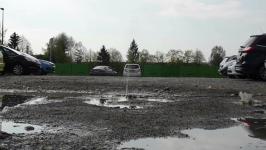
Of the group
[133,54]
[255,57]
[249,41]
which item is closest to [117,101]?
[255,57]

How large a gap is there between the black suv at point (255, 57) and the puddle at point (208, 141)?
12477 millimetres

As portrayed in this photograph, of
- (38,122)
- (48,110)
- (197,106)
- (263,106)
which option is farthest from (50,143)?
(263,106)

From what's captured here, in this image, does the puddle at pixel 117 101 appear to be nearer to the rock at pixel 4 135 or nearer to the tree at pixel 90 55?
the rock at pixel 4 135

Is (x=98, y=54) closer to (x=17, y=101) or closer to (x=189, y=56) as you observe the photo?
(x=189, y=56)

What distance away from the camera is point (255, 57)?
62.1ft

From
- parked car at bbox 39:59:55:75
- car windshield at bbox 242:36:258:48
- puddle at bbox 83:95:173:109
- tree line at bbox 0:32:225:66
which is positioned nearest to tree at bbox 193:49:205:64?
tree line at bbox 0:32:225:66

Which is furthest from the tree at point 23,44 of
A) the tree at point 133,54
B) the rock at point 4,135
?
the rock at point 4,135

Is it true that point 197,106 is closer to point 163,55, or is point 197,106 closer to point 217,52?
point 163,55

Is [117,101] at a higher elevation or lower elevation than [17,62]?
lower

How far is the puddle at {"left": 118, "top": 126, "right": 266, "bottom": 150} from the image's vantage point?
5.64 m

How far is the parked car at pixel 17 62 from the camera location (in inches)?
953

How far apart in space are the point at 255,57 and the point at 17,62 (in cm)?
1161

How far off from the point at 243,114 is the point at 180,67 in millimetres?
51792

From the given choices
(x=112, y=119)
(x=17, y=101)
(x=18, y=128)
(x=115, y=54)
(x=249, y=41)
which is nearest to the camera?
(x=18, y=128)
